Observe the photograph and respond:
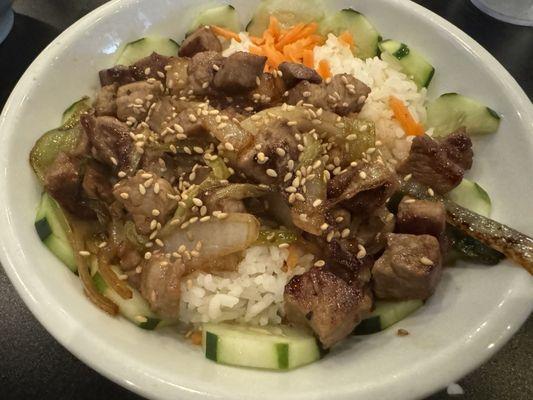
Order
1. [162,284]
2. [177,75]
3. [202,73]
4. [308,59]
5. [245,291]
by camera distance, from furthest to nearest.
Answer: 1. [308,59]
2. [177,75]
3. [202,73]
4. [245,291]
5. [162,284]

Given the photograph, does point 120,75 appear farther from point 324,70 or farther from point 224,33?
point 324,70

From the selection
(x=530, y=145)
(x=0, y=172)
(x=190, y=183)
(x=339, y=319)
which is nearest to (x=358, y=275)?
(x=339, y=319)

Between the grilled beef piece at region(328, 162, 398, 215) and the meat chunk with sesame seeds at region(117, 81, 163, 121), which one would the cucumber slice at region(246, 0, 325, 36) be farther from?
the grilled beef piece at region(328, 162, 398, 215)

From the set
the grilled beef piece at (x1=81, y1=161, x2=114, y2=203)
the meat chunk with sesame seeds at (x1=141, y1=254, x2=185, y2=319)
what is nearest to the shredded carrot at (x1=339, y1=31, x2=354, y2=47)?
the grilled beef piece at (x1=81, y1=161, x2=114, y2=203)

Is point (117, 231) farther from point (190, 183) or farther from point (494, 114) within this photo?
point (494, 114)

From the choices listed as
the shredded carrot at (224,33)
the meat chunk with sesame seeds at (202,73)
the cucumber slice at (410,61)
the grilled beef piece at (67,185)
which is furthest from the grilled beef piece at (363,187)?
the shredded carrot at (224,33)

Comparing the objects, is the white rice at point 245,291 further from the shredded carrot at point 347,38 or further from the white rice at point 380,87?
the shredded carrot at point 347,38

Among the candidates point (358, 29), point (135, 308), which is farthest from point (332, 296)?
point (358, 29)
